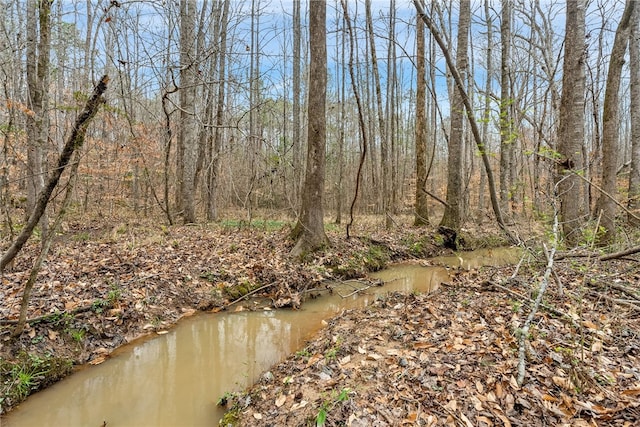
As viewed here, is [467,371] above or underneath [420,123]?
underneath

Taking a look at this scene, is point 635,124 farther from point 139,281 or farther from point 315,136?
point 139,281

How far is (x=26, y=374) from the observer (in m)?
3.46

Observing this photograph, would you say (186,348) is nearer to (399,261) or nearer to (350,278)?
(350,278)

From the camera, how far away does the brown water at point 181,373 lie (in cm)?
321

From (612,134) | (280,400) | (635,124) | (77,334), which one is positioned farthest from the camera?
(635,124)

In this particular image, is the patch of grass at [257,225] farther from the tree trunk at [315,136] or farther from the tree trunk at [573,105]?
the tree trunk at [573,105]

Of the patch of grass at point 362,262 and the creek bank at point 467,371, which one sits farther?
the patch of grass at point 362,262

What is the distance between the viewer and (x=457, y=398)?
8.23 feet

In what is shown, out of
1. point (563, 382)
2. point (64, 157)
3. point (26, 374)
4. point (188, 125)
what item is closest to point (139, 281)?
point (26, 374)

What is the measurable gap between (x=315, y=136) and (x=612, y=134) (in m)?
5.59

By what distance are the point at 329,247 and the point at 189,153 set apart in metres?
5.96

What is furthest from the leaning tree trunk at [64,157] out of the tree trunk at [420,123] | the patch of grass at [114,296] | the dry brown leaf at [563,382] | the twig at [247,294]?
the tree trunk at [420,123]

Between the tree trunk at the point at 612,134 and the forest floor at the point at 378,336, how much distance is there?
42.4 inches

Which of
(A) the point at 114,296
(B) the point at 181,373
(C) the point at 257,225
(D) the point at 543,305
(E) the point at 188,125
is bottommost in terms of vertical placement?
(B) the point at 181,373
